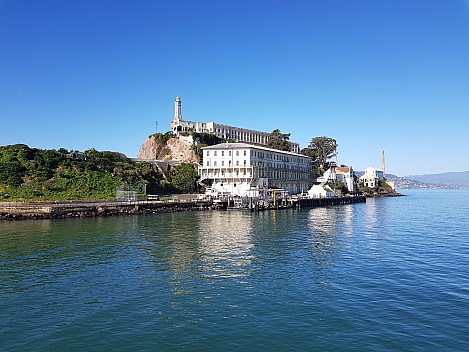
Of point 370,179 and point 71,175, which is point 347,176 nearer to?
point 370,179

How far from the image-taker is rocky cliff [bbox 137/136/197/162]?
109812mm

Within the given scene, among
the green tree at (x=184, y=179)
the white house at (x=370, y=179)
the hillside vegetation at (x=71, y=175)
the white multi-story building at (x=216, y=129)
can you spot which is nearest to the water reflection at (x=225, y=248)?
the hillside vegetation at (x=71, y=175)

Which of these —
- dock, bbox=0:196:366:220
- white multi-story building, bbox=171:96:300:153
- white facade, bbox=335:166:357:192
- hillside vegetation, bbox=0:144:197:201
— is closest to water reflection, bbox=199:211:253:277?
dock, bbox=0:196:366:220

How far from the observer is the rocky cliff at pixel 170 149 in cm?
10981

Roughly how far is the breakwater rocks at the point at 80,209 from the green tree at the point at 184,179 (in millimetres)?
19336

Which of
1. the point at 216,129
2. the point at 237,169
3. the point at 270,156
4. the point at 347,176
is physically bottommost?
the point at 237,169

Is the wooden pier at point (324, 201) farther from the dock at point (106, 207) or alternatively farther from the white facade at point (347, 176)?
the white facade at point (347, 176)

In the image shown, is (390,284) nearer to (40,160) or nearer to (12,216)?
(12,216)

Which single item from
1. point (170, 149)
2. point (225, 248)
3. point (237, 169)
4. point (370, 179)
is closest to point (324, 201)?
point (237, 169)

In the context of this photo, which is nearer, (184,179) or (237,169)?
(237,169)

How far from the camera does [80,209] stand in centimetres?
6006

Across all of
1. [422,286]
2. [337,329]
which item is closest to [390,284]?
[422,286]

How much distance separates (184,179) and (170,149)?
24615 mm

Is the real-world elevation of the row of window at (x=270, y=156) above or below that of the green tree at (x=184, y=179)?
above
